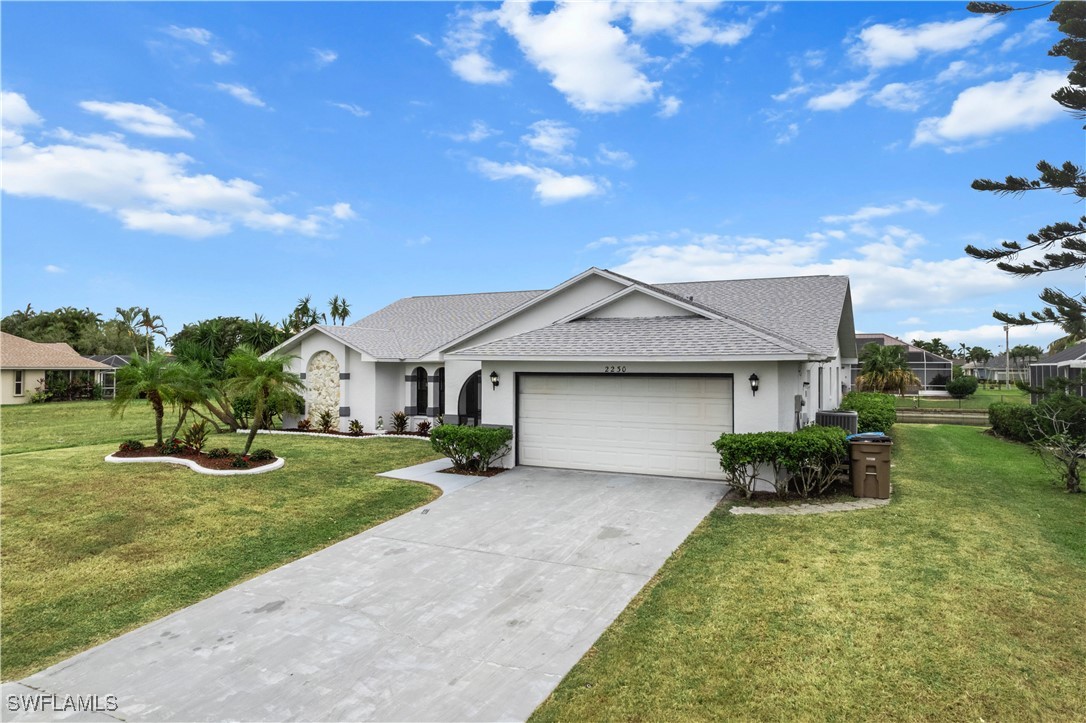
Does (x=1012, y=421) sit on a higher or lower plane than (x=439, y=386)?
lower

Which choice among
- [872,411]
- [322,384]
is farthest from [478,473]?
[872,411]

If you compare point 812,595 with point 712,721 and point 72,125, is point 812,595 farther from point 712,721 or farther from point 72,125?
point 72,125

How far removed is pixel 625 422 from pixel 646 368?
133 centimetres

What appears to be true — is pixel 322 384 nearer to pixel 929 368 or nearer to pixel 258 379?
pixel 258 379

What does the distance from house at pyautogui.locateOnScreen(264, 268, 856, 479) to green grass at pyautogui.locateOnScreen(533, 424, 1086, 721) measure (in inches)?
115

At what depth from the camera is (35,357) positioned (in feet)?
115

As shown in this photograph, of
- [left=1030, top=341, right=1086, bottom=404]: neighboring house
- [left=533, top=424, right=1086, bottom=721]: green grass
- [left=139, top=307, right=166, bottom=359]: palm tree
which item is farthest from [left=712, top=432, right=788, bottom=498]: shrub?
[left=139, top=307, right=166, bottom=359]: palm tree

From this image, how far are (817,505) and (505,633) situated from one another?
271 inches

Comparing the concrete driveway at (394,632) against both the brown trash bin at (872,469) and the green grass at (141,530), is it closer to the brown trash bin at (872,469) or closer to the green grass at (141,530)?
the green grass at (141,530)

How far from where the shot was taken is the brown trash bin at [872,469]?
10047 millimetres

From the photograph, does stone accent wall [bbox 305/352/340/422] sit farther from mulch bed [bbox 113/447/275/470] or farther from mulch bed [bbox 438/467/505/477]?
mulch bed [bbox 438/467/505/477]

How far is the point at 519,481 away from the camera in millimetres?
11688

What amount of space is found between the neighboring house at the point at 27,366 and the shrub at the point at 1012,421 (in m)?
49.6

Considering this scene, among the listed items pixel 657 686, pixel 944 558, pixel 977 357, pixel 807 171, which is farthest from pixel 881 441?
A: pixel 977 357
